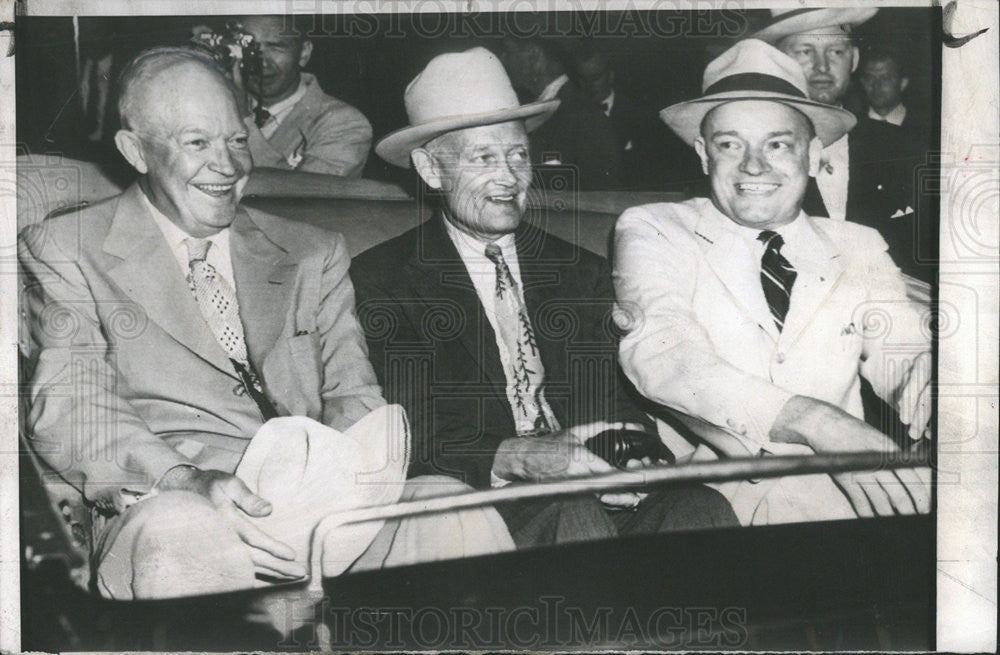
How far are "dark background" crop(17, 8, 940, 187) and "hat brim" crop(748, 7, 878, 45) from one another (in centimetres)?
5

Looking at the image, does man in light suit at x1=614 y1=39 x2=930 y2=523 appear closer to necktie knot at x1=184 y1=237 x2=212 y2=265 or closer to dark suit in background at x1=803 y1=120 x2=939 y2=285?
dark suit in background at x1=803 y1=120 x2=939 y2=285

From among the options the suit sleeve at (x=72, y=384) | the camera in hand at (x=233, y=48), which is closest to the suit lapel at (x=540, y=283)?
the camera in hand at (x=233, y=48)

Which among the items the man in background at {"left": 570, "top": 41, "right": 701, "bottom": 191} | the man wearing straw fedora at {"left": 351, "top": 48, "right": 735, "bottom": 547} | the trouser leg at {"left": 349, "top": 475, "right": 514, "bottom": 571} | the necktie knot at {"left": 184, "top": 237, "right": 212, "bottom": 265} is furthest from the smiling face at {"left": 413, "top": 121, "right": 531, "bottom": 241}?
the trouser leg at {"left": 349, "top": 475, "right": 514, "bottom": 571}

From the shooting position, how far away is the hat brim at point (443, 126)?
3.46 m

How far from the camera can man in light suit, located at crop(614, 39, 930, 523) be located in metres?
3.48

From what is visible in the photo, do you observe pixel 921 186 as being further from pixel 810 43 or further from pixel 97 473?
pixel 97 473

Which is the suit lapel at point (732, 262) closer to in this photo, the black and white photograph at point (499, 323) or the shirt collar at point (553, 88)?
the black and white photograph at point (499, 323)

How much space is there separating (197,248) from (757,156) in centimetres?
235

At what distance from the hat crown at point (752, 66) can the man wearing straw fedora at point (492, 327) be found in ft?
2.41

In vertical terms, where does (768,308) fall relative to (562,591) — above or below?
above

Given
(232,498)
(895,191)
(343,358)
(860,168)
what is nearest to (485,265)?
(343,358)

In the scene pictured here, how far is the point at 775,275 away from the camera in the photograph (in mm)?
3533

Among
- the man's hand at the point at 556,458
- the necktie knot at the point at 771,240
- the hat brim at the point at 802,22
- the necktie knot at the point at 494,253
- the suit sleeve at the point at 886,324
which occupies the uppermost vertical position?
the hat brim at the point at 802,22

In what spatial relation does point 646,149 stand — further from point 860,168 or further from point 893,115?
point 893,115
